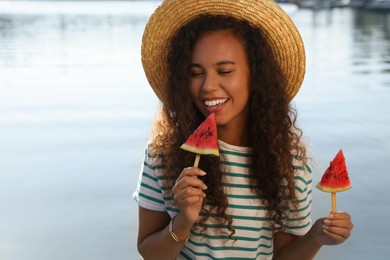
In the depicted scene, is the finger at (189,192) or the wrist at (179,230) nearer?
the finger at (189,192)

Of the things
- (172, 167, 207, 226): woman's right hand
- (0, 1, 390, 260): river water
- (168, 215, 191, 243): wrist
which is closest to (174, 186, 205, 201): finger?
(172, 167, 207, 226): woman's right hand

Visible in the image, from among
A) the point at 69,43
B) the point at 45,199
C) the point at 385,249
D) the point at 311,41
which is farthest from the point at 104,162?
the point at 311,41

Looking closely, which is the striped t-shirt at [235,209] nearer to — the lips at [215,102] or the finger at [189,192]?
the lips at [215,102]

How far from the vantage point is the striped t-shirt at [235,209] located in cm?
258

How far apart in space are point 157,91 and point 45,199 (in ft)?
10.2

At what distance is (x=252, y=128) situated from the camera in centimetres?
271

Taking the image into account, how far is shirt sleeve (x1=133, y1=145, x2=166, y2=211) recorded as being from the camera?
8.68ft

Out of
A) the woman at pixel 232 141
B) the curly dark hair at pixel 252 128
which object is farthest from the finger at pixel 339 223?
the curly dark hair at pixel 252 128

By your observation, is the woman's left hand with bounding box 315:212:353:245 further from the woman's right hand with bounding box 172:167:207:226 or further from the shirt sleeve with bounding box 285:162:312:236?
the woman's right hand with bounding box 172:167:207:226

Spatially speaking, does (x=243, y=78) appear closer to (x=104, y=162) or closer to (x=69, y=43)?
(x=104, y=162)

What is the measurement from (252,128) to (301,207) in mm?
388

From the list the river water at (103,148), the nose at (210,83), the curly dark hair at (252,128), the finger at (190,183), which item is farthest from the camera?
the river water at (103,148)

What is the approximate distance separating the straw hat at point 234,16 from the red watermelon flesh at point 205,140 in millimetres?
472

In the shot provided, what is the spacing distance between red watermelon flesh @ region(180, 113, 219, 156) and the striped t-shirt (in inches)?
8.1
